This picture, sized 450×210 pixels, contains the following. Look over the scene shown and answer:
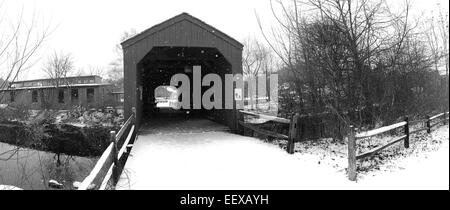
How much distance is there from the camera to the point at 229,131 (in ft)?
30.8

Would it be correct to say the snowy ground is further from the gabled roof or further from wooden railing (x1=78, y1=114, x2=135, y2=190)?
the gabled roof

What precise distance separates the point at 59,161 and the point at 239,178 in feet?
43.5

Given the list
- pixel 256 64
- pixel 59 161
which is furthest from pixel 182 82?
pixel 256 64

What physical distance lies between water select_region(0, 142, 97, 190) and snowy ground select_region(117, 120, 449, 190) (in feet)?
17.9

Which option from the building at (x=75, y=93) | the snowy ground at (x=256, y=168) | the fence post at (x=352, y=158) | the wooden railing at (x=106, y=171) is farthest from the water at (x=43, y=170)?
the building at (x=75, y=93)

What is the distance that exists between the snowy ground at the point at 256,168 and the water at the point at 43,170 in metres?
5.45

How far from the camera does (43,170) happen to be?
499 inches

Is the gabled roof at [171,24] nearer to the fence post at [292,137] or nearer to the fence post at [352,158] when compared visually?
the fence post at [292,137]

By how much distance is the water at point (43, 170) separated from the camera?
1050 centimetres

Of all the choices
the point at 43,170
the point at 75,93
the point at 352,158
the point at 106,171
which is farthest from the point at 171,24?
the point at 75,93

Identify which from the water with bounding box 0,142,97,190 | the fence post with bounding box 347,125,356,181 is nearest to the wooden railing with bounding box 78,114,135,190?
the fence post with bounding box 347,125,356,181
